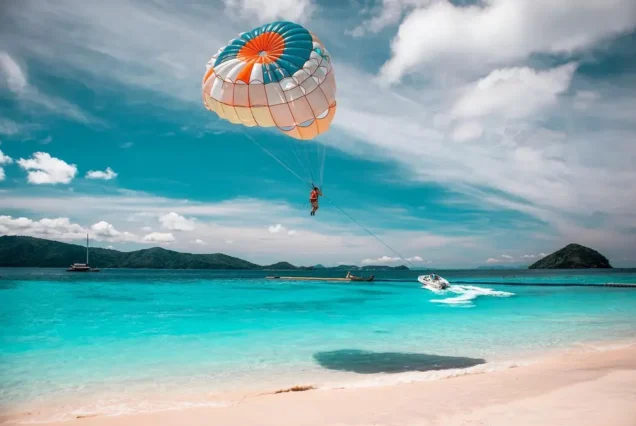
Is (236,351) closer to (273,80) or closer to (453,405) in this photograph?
(453,405)

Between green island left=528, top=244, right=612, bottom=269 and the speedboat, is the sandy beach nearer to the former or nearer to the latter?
the speedboat

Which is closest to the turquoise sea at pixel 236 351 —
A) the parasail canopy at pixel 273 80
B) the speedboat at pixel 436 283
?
the parasail canopy at pixel 273 80

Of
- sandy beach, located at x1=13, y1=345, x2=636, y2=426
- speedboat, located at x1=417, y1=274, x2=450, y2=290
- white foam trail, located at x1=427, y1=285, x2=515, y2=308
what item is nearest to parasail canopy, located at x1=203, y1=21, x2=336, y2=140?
sandy beach, located at x1=13, y1=345, x2=636, y2=426

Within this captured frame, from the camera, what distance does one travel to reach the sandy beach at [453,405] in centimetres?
504

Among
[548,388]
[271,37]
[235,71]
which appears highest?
[271,37]

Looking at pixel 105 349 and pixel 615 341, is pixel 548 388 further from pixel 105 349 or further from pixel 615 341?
pixel 105 349

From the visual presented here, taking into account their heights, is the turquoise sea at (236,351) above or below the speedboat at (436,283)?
above

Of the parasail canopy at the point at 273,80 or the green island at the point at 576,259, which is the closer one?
the parasail canopy at the point at 273,80

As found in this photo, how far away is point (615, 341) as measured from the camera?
1157 cm

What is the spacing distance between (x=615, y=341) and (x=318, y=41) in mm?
13555

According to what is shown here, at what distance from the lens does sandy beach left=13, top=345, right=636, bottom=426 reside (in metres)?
5.04

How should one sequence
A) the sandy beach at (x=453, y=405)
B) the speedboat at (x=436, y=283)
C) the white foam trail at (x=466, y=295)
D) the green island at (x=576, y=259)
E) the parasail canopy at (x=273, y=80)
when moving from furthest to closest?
the green island at (x=576, y=259) → the speedboat at (x=436, y=283) → the white foam trail at (x=466, y=295) → the parasail canopy at (x=273, y=80) → the sandy beach at (x=453, y=405)

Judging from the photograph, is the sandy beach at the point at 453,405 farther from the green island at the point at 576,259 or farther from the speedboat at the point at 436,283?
the green island at the point at 576,259

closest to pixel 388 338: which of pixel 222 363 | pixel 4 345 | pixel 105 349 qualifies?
pixel 222 363
